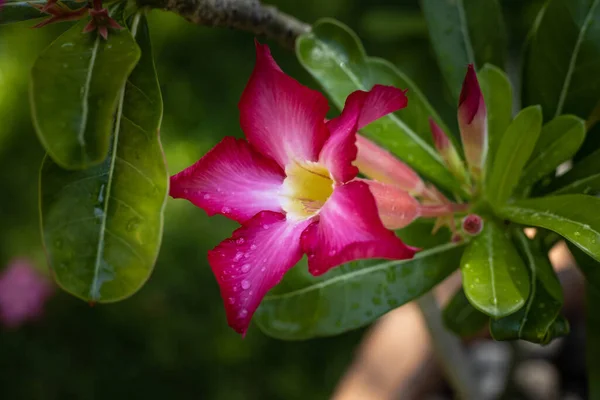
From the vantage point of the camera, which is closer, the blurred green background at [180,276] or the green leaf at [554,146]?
the green leaf at [554,146]

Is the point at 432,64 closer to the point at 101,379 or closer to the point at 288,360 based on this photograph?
the point at 288,360

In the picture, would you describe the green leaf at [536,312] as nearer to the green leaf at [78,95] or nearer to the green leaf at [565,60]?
the green leaf at [565,60]

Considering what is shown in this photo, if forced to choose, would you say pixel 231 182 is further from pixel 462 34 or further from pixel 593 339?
pixel 593 339

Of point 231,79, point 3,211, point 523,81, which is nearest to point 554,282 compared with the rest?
point 523,81

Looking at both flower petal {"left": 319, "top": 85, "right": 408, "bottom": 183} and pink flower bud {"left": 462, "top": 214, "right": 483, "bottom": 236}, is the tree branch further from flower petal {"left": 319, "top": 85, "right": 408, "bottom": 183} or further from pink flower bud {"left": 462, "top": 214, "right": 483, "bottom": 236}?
pink flower bud {"left": 462, "top": 214, "right": 483, "bottom": 236}

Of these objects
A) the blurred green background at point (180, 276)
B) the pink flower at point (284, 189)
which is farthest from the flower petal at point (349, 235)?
the blurred green background at point (180, 276)

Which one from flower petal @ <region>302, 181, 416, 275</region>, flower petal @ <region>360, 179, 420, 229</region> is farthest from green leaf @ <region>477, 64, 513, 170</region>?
flower petal @ <region>302, 181, 416, 275</region>
